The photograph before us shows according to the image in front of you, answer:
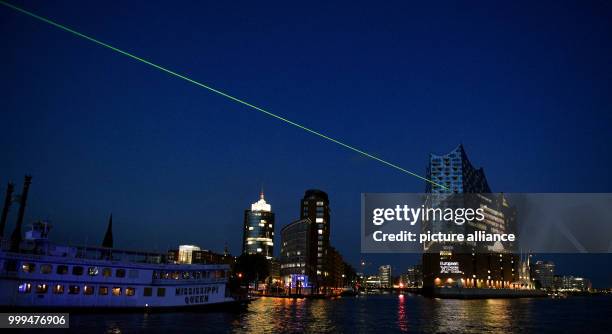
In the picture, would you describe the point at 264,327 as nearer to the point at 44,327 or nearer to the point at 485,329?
the point at 44,327

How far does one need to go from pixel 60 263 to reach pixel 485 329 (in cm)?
5066

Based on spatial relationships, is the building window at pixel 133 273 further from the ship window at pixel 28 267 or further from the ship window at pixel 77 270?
the ship window at pixel 28 267

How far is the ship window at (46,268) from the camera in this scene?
5288 cm

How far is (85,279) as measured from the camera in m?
55.8

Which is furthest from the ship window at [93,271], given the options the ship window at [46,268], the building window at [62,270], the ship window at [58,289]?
the ship window at [46,268]

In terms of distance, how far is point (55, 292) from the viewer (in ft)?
175

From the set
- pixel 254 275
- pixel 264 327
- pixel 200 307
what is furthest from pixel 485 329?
pixel 254 275

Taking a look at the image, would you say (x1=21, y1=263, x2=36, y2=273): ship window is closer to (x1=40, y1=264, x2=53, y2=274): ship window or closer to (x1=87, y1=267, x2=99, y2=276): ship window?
(x1=40, y1=264, x2=53, y2=274): ship window

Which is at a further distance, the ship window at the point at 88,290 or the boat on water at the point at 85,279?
the ship window at the point at 88,290

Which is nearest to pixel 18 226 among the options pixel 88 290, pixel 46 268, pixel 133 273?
pixel 46 268

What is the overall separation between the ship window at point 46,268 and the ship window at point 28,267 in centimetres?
84

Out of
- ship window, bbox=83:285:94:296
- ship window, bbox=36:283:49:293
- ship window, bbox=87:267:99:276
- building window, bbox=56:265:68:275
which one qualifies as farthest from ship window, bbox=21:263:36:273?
ship window, bbox=83:285:94:296

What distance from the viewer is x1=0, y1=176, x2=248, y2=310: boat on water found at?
51.3 m

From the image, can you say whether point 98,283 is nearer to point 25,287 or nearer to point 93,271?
point 93,271
